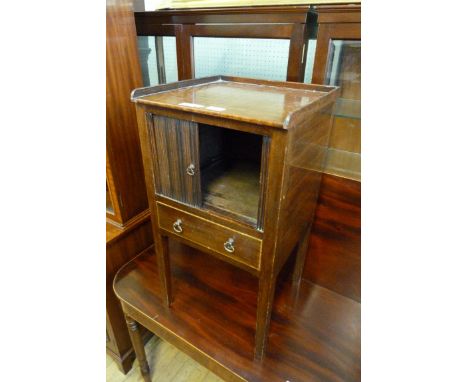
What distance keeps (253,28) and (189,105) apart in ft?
1.64

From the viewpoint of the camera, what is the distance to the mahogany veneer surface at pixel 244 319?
2.80 feet

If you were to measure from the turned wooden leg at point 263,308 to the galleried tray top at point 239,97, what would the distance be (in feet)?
1.24

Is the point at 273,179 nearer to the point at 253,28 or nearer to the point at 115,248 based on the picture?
the point at 253,28

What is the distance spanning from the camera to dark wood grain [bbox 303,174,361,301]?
3.19 feet

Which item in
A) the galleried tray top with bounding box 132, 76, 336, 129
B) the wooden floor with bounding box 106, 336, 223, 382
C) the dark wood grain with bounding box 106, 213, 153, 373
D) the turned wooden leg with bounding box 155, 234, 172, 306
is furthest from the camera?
the wooden floor with bounding box 106, 336, 223, 382

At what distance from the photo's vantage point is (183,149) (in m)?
0.70

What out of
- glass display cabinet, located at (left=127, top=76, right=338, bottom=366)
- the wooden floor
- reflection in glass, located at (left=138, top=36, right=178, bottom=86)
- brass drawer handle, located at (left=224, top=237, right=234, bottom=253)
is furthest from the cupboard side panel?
the wooden floor

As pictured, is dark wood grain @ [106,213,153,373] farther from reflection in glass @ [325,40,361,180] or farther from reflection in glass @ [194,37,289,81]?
reflection in glass @ [325,40,361,180]

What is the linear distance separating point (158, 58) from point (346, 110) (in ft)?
2.73

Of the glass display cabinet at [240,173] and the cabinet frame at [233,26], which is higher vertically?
the cabinet frame at [233,26]

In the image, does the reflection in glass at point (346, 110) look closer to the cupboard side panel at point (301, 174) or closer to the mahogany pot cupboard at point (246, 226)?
the mahogany pot cupboard at point (246, 226)

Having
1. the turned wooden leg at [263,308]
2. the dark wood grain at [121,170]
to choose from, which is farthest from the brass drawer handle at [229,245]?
the dark wood grain at [121,170]

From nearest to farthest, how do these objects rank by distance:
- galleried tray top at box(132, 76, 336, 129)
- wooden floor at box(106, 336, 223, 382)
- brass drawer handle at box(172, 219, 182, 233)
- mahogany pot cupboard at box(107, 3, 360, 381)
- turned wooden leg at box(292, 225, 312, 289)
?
1. galleried tray top at box(132, 76, 336, 129)
2. mahogany pot cupboard at box(107, 3, 360, 381)
3. brass drawer handle at box(172, 219, 182, 233)
4. turned wooden leg at box(292, 225, 312, 289)
5. wooden floor at box(106, 336, 223, 382)

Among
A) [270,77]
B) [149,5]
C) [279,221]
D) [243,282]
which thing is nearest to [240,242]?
[279,221]
